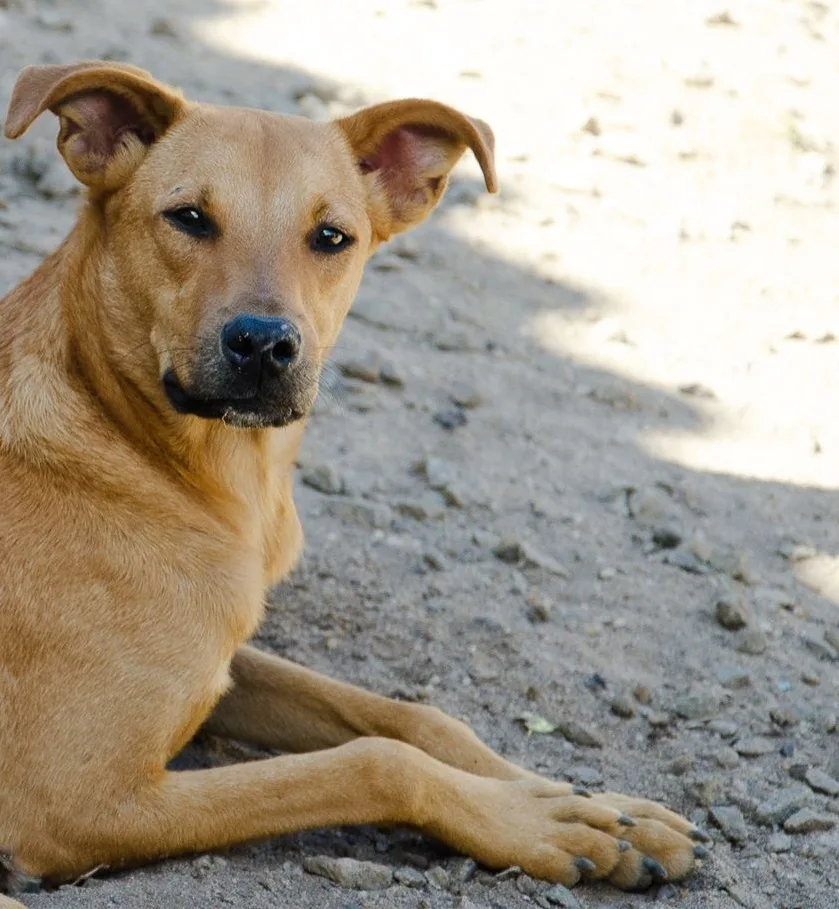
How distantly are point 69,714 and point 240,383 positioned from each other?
1079 mm

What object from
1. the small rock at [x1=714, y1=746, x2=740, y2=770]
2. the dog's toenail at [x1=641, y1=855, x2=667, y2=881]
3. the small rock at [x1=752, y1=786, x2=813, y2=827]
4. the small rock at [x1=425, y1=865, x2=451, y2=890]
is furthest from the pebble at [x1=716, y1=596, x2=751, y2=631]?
the small rock at [x1=425, y1=865, x2=451, y2=890]

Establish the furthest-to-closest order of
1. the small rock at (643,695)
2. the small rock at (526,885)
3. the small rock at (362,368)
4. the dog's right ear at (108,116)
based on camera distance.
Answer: the small rock at (362,368)
the small rock at (643,695)
the dog's right ear at (108,116)
the small rock at (526,885)

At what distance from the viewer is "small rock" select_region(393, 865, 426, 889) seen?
411 centimetres

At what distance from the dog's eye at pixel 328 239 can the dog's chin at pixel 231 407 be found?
1.92 feet

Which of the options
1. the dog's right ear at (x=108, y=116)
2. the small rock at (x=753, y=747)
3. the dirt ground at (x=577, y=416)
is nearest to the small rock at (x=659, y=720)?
the dirt ground at (x=577, y=416)

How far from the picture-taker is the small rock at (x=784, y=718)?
16.8 feet

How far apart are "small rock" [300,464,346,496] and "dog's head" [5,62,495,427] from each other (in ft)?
4.96

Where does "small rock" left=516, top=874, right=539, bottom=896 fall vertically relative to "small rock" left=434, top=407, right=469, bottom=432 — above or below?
above

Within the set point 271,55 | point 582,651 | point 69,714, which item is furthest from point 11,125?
point 271,55

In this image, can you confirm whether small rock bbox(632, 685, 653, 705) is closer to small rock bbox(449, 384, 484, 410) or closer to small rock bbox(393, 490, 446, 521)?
small rock bbox(393, 490, 446, 521)

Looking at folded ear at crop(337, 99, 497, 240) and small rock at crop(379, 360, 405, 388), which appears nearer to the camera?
folded ear at crop(337, 99, 497, 240)

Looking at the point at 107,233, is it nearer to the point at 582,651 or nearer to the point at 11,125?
the point at 11,125

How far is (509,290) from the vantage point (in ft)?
27.7

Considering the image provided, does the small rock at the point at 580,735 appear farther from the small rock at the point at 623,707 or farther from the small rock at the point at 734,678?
the small rock at the point at 734,678
